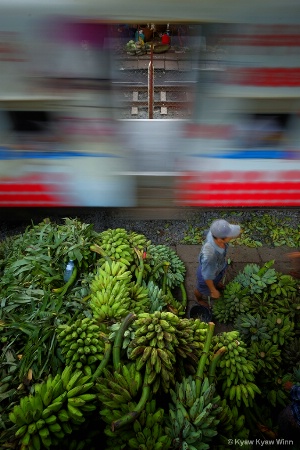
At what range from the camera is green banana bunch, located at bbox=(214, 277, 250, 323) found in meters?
3.81

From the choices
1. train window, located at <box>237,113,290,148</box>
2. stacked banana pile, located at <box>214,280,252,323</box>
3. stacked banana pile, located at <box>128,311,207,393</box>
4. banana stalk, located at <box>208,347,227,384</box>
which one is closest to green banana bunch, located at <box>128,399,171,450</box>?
stacked banana pile, located at <box>128,311,207,393</box>

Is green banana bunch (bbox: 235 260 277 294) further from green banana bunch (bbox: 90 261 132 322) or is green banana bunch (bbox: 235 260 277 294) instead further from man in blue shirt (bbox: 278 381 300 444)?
green banana bunch (bbox: 90 261 132 322)

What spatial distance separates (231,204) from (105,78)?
1.20 meters

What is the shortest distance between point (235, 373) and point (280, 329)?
0.81 meters

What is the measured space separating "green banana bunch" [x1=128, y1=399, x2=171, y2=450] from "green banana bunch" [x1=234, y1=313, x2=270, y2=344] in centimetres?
133

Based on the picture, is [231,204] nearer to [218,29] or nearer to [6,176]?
[218,29]

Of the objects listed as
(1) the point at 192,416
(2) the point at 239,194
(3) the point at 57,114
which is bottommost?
(1) the point at 192,416

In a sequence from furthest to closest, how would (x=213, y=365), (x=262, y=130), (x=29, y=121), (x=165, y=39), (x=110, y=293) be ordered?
(x=110, y=293), (x=213, y=365), (x=165, y=39), (x=262, y=130), (x=29, y=121)

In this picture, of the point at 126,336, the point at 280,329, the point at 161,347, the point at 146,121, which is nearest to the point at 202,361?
the point at 161,347

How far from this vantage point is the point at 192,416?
236 cm

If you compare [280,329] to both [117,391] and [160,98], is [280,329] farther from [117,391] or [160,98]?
[160,98]

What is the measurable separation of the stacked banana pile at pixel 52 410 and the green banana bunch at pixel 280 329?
1766mm

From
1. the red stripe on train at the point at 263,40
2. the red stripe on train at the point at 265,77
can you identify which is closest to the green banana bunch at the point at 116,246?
the red stripe on train at the point at 265,77

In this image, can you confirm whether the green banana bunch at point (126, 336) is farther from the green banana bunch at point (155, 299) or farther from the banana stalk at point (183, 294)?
Answer: the banana stalk at point (183, 294)
